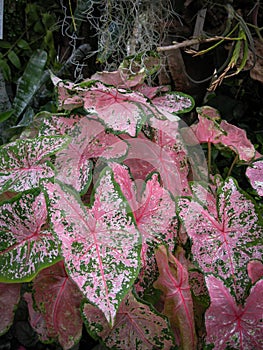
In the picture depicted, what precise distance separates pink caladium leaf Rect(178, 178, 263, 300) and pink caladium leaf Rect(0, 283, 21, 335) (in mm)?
321

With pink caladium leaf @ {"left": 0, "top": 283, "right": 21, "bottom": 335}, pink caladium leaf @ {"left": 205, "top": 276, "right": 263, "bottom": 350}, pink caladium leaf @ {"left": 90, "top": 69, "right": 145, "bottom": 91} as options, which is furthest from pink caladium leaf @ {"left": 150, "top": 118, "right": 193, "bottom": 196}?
pink caladium leaf @ {"left": 0, "top": 283, "right": 21, "bottom": 335}

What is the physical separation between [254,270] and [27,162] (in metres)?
0.45

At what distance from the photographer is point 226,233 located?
770 mm

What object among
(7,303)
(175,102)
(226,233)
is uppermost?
(175,102)

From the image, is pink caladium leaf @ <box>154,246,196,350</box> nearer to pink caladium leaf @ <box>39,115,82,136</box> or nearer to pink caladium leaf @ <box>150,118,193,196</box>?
pink caladium leaf @ <box>150,118,193,196</box>

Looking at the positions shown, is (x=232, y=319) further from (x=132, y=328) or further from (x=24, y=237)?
(x=24, y=237)

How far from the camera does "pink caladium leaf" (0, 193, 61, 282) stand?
0.68 metres

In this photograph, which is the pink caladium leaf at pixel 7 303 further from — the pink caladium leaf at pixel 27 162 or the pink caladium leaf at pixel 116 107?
the pink caladium leaf at pixel 116 107

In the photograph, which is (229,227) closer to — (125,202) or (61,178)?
(125,202)

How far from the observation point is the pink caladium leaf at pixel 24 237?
684mm

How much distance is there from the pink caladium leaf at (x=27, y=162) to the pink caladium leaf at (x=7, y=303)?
0.57 feet

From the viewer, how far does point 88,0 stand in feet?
4.31

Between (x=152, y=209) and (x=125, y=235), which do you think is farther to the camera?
(x=152, y=209)

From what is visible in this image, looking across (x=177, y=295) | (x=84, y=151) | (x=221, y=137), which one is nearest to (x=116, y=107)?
(x=84, y=151)
